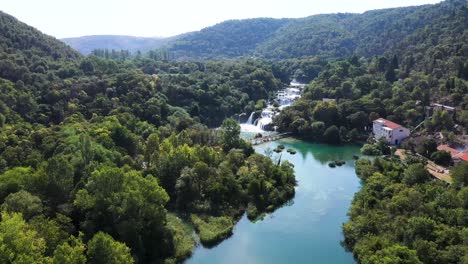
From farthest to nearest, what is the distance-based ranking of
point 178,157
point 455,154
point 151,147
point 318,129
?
point 318,129
point 455,154
point 151,147
point 178,157

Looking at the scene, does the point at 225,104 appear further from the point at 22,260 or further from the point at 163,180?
the point at 22,260

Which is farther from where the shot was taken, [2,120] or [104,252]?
[2,120]

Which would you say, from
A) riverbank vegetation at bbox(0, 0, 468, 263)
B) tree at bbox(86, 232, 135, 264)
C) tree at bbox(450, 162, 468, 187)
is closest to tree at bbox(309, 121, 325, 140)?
riverbank vegetation at bbox(0, 0, 468, 263)

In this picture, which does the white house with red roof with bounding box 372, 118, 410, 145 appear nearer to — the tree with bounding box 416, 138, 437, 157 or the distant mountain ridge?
the tree with bounding box 416, 138, 437, 157

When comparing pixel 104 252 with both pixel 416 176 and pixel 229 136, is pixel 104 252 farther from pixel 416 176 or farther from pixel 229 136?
pixel 229 136

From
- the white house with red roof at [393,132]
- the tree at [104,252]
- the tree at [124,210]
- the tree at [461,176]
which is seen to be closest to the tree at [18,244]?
the tree at [104,252]

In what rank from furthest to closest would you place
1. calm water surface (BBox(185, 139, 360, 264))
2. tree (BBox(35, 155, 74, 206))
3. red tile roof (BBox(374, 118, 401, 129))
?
Answer: red tile roof (BBox(374, 118, 401, 129)), calm water surface (BBox(185, 139, 360, 264)), tree (BBox(35, 155, 74, 206))

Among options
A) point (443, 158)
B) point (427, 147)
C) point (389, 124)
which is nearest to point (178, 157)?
point (443, 158)

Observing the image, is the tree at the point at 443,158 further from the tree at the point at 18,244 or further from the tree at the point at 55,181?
the tree at the point at 18,244
